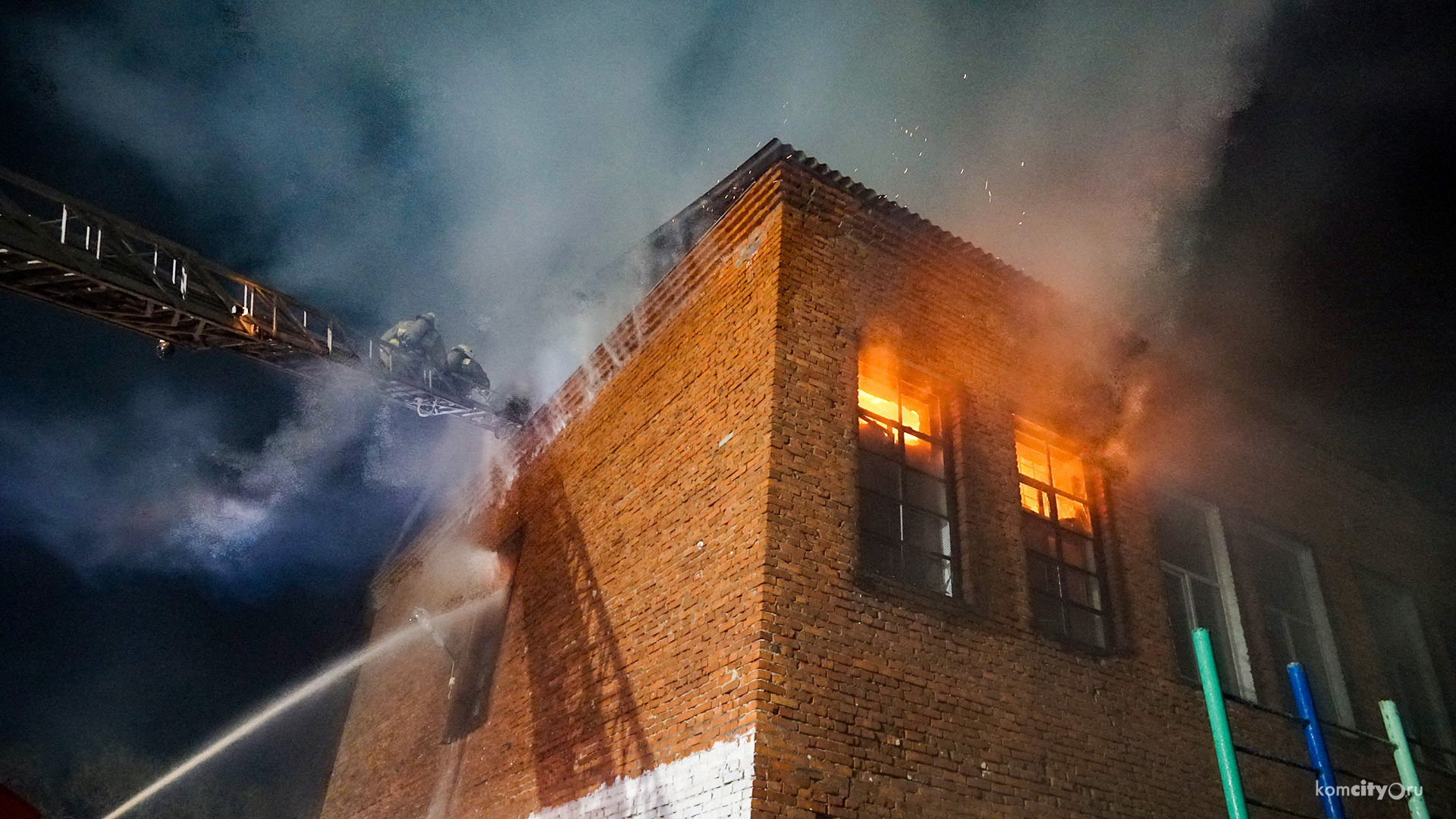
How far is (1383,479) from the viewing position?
425 inches

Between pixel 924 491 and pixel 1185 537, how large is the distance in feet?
11.7

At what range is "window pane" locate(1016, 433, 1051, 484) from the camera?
25.9 ft

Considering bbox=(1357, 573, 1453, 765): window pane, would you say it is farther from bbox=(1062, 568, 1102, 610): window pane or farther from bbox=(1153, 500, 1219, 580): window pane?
bbox=(1062, 568, 1102, 610): window pane

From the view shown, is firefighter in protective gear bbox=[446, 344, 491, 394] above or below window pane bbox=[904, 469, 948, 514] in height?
above

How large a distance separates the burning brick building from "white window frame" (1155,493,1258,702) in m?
0.03

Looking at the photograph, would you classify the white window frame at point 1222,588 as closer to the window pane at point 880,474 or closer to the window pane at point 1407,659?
the window pane at point 1407,659

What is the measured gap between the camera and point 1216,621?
8.42 metres

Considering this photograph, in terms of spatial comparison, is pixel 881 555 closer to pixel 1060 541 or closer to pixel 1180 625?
pixel 1060 541

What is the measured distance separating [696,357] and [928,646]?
9.85ft

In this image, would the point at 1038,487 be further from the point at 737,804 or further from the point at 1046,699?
the point at 737,804

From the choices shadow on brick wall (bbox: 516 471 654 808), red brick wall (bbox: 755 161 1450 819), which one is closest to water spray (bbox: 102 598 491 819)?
shadow on brick wall (bbox: 516 471 654 808)

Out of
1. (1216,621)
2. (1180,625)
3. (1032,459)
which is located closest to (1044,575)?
(1032,459)

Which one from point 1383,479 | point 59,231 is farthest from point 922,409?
point 59,231

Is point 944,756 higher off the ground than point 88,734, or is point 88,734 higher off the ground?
point 88,734
